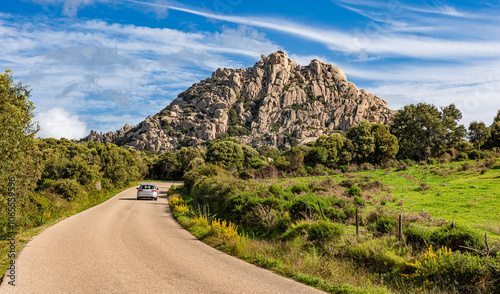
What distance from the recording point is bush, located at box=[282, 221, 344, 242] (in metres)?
11.0

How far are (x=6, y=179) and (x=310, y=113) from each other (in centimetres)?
16712

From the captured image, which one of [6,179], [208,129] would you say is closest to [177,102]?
[208,129]

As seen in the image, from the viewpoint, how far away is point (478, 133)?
6625cm

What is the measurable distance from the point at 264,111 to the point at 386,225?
164 metres

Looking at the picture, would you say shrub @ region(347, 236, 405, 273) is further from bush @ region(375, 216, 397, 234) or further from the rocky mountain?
the rocky mountain

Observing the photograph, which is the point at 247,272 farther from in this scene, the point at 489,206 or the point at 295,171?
the point at 295,171

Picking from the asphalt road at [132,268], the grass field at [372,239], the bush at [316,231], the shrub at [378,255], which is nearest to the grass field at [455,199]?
the grass field at [372,239]

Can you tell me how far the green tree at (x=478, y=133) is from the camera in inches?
2534

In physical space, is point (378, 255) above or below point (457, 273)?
below

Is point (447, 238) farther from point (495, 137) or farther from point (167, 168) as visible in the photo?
point (167, 168)

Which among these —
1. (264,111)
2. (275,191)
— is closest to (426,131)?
(275,191)

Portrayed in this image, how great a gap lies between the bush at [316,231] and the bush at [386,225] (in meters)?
1.50

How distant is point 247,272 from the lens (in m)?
7.63

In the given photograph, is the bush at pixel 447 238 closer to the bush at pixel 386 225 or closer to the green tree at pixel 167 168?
the bush at pixel 386 225
